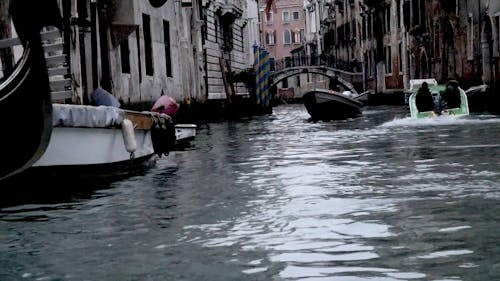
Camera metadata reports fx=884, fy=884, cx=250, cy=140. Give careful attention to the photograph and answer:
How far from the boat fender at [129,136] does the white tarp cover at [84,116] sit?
0.14 m

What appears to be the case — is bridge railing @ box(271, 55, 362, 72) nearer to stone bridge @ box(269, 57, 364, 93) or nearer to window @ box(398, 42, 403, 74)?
stone bridge @ box(269, 57, 364, 93)

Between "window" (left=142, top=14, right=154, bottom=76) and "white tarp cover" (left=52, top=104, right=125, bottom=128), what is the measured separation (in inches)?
412

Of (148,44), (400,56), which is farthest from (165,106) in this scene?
(400,56)

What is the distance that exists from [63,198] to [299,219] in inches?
95.5

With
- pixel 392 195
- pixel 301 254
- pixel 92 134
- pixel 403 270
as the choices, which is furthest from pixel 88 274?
pixel 92 134

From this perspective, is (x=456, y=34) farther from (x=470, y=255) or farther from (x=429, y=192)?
(x=470, y=255)

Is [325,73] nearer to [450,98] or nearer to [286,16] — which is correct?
[450,98]

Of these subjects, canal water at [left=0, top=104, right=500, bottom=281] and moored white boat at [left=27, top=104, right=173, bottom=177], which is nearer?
canal water at [left=0, top=104, right=500, bottom=281]

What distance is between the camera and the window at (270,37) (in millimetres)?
77875

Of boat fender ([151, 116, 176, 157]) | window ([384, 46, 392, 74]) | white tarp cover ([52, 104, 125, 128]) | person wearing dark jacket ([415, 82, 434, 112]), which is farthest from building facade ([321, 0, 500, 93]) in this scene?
white tarp cover ([52, 104, 125, 128])

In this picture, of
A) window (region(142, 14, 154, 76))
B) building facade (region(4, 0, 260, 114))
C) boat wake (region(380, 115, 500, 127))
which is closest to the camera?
building facade (region(4, 0, 260, 114))

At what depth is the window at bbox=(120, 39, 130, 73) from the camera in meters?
16.8

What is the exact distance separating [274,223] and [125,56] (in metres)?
11.7

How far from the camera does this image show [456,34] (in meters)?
26.2
